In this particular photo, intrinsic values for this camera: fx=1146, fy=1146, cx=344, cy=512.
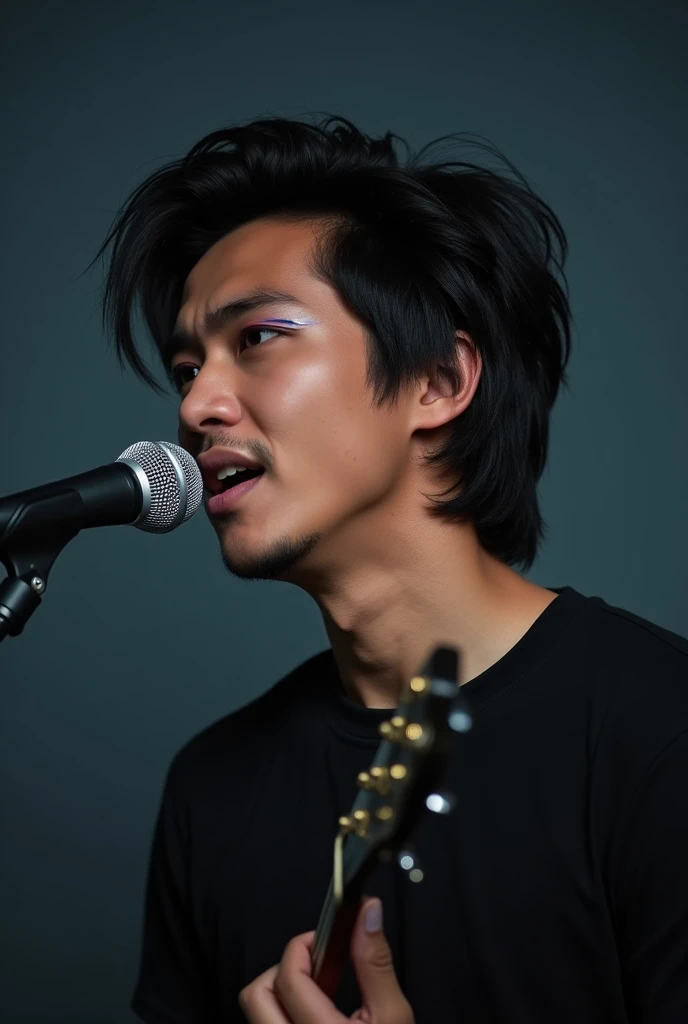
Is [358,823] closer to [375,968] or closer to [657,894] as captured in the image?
[375,968]

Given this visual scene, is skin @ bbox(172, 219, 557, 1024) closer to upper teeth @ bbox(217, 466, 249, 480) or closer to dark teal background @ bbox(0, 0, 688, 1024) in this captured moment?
upper teeth @ bbox(217, 466, 249, 480)

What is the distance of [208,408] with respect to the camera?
204 cm

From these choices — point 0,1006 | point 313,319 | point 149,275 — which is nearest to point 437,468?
point 313,319

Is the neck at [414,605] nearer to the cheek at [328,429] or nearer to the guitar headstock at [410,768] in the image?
the cheek at [328,429]

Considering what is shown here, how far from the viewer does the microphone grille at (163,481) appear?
5.10 feet

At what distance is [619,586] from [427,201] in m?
1.31

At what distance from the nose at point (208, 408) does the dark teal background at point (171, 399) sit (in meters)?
1.19

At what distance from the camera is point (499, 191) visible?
247 cm

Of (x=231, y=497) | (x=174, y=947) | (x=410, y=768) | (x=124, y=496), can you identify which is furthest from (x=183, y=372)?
(x=410, y=768)

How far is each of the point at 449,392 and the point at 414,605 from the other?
43 centimetres

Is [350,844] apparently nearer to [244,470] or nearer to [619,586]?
[244,470]

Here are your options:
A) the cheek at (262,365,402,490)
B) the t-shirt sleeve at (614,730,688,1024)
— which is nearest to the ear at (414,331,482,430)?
the cheek at (262,365,402,490)

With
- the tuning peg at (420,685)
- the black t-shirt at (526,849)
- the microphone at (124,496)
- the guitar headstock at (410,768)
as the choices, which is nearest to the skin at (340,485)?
the black t-shirt at (526,849)

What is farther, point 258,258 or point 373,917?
point 258,258
